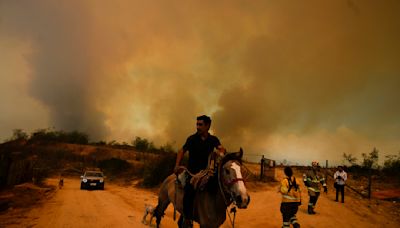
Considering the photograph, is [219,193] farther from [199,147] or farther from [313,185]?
[313,185]

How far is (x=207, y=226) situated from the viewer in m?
4.97

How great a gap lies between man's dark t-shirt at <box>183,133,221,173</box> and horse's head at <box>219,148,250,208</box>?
0.58 meters

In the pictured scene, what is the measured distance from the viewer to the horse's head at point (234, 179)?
14.7 feet

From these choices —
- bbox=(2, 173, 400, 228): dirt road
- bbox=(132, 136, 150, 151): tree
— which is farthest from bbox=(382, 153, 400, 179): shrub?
bbox=(132, 136, 150, 151): tree

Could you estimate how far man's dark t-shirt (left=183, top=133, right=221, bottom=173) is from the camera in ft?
18.6

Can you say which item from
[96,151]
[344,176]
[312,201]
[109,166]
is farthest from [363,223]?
[96,151]

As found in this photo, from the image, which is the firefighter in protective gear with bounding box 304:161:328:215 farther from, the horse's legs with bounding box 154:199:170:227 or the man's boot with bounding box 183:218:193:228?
the man's boot with bounding box 183:218:193:228

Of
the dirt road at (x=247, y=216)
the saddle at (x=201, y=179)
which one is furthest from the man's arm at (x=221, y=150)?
the dirt road at (x=247, y=216)

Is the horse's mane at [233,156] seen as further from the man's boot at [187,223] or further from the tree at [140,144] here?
the tree at [140,144]

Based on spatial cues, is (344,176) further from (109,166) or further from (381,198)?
(109,166)

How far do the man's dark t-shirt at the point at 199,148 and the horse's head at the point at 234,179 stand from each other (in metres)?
0.58

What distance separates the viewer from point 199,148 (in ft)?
18.6

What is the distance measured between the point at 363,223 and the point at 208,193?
40.2 feet

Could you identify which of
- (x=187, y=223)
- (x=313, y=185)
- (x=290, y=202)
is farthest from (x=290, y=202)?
(x=313, y=185)
